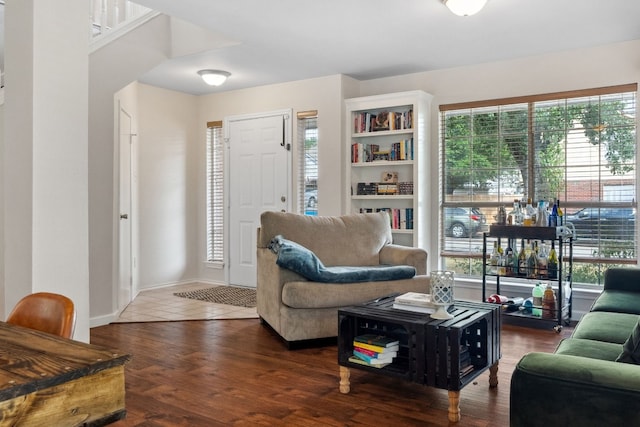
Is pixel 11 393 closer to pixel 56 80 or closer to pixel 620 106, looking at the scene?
pixel 56 80

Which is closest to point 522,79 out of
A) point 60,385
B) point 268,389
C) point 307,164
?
point 307,164

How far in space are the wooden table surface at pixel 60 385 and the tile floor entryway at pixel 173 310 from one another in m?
3.63

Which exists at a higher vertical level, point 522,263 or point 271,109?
point 271,109

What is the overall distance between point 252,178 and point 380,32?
2685 mm

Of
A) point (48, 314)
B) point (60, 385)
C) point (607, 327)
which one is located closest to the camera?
point (60, 385)

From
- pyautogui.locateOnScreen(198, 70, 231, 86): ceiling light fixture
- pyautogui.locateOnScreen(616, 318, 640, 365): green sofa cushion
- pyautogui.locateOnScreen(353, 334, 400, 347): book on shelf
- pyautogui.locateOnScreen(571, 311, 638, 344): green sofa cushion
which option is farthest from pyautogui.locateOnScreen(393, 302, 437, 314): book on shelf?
pyautogui.locateOnScreen(198, 70, 231, 86): ceiling light fixture

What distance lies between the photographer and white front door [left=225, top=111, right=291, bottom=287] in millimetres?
6078

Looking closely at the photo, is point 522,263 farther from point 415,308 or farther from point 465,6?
point 465,6

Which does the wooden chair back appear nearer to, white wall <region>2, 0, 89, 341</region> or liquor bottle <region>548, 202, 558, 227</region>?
white wall <region>2, 0, 89, 341</region>

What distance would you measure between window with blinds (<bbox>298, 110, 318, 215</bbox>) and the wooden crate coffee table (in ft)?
9.61

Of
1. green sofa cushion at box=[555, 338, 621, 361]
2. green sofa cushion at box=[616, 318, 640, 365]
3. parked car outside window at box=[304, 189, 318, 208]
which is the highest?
parked car outside window at box=[304, 189, 318, 208]

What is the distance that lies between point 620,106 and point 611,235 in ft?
3.67

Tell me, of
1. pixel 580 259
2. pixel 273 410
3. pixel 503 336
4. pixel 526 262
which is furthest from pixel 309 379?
pixel 580 259

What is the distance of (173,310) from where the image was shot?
504 centimetres
